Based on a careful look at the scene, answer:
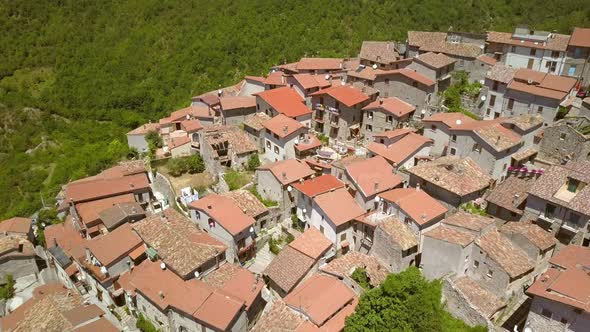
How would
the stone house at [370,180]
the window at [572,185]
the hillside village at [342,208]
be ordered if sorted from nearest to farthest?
the hillside village at [342,208], the window at [572,185], the stone house at [370,180]

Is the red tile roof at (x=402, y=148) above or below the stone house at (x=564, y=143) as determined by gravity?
below

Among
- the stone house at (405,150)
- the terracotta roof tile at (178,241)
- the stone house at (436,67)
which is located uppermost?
the stone house at (436,67)

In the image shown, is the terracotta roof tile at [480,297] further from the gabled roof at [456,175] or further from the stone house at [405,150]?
the stone house at [405,150]

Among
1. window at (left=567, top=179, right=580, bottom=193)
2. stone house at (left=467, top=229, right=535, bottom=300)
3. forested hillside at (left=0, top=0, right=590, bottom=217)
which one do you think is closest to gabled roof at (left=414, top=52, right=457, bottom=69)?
window at (left=567, top=179, right=580, bottom=193)

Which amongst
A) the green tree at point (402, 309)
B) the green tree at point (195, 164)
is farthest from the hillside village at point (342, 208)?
the green tree at point (402, 309)

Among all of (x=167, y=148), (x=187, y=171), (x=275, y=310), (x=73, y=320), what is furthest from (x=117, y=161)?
(x=275, y=310)

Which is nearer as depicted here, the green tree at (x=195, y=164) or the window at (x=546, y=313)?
the window at (x=546, y=313)

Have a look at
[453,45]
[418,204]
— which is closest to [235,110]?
[418,204]

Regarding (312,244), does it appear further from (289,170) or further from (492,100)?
(492,100)
